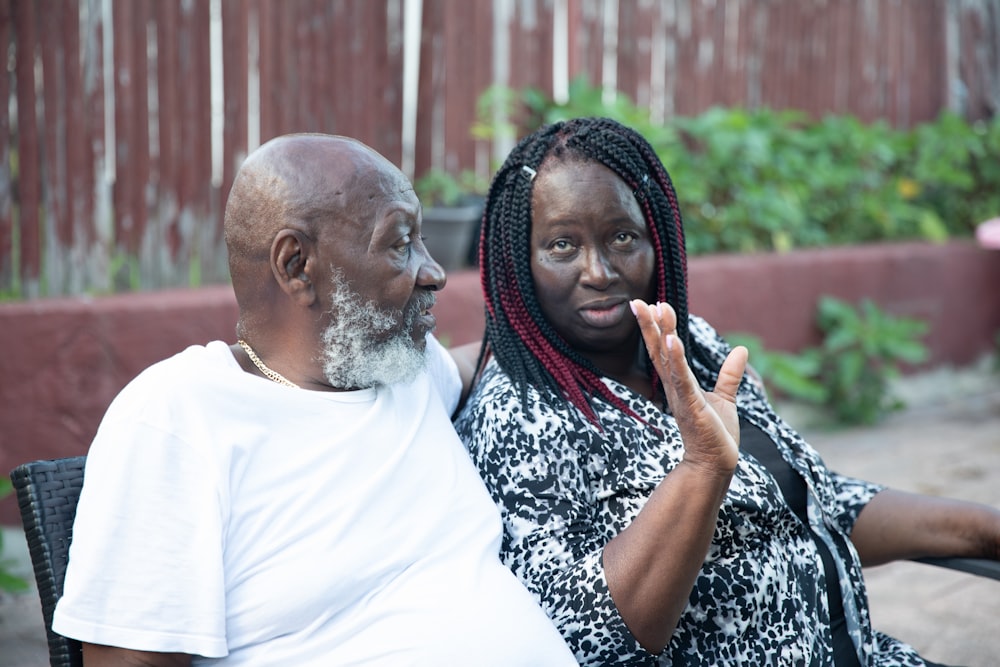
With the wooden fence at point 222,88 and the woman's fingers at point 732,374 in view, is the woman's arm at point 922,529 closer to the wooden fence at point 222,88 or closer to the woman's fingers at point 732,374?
the woman's fingers at point 732,374

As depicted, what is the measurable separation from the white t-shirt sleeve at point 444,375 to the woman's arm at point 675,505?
21.8 inches

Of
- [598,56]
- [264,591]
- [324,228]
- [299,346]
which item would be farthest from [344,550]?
[598,56]

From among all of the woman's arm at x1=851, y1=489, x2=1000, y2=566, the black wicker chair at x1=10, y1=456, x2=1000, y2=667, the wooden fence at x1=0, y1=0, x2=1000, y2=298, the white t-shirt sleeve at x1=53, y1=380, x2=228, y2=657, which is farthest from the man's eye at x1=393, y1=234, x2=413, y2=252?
the wooden fence at x1=0, y1=0, x2=1000, y2=298

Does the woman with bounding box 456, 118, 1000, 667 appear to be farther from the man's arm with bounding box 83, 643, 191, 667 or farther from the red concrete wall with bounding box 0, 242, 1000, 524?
the red concrete wall with bounding box 0, 242, 1000, 524

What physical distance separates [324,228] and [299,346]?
0.70 ft

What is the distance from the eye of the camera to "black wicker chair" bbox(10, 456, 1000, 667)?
1.63 meters

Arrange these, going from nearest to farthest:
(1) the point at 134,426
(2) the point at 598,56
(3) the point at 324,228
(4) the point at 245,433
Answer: (1) the point at 134,426
(4) the point at 245,433
(3) the point at 324,228
(2) the point at 598,56

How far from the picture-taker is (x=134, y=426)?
5.05 feet

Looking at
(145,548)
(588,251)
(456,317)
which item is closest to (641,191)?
(588,251)

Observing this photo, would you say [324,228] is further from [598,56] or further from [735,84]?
[735,84]

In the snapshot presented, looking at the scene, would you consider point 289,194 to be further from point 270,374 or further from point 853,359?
point 853,359

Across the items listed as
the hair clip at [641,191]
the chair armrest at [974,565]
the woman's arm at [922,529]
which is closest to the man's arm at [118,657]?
the hair clip at [641,191]

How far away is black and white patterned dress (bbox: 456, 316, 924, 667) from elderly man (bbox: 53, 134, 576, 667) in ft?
0.22

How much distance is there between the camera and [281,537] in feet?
5.34
